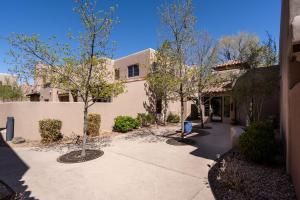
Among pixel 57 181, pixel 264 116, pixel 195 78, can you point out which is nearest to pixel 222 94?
pixel 264 116

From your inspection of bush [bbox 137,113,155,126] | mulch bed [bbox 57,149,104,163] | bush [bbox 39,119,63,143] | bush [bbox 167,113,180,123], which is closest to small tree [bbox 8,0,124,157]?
mulch bed [bbox 57,149,104,163]

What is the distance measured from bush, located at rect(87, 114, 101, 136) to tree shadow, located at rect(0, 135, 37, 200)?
4501mm

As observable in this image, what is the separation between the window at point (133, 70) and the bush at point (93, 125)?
33.0 ft

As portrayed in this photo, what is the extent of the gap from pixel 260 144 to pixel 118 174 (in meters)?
4.87

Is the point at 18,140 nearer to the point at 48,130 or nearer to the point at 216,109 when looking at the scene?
the point at 48,130

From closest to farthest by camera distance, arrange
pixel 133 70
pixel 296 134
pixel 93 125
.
A: pixel 296 134
pixel 93 125
pixel 133 70

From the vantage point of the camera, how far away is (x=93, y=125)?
12789 millimetres

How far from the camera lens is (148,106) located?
1816cm

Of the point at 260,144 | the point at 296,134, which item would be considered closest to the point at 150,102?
the point at 260,144

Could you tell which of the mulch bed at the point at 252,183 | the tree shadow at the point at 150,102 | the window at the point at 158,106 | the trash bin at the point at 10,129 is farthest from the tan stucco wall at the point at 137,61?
the mulch bed at the point at 252,183

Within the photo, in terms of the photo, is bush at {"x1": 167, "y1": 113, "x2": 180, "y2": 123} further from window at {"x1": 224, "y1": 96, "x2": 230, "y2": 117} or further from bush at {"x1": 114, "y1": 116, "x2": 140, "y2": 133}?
bush at {"x1": 114, "y1": 116, "x2": 140, "y2": 133}

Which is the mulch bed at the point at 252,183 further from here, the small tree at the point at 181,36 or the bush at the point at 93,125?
the bush at the point at 93,125

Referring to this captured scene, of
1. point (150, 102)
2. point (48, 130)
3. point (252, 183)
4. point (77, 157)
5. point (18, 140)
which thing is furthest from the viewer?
point (150, 102)

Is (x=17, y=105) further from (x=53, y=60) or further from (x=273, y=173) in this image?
(x=273, y=173)
